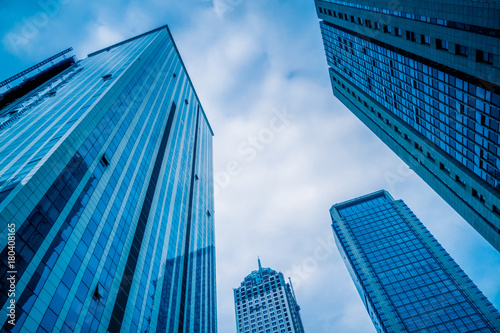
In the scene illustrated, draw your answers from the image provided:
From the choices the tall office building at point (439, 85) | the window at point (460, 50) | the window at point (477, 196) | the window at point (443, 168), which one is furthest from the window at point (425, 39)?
the window at point (477, 196)

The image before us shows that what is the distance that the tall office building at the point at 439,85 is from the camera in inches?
1326

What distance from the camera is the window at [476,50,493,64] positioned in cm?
3222

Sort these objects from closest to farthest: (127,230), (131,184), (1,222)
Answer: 1. (1,222)
2. (127,230)
3. (131,184)

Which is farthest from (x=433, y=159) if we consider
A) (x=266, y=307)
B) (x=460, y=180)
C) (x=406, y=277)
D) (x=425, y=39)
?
(x=266, y=307)

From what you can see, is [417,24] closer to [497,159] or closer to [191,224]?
[497,159]

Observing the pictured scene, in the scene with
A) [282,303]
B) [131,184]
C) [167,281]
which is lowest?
[167,281]

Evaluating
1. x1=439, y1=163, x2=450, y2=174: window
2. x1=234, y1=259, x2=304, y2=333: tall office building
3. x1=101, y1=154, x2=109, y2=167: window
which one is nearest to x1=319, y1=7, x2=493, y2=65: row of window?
x1=439, y1=163, x2=450, y2=174: window

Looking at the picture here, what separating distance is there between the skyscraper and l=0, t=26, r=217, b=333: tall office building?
5560 cm

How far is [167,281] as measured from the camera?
58.3 meters

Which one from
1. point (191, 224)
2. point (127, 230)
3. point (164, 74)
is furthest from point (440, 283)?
point (164, 74)

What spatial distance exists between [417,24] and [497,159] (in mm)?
19076

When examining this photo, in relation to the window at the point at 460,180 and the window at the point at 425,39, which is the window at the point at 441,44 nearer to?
the window at the point at 425,39

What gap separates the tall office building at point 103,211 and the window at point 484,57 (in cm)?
4770

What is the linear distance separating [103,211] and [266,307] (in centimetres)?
11670
